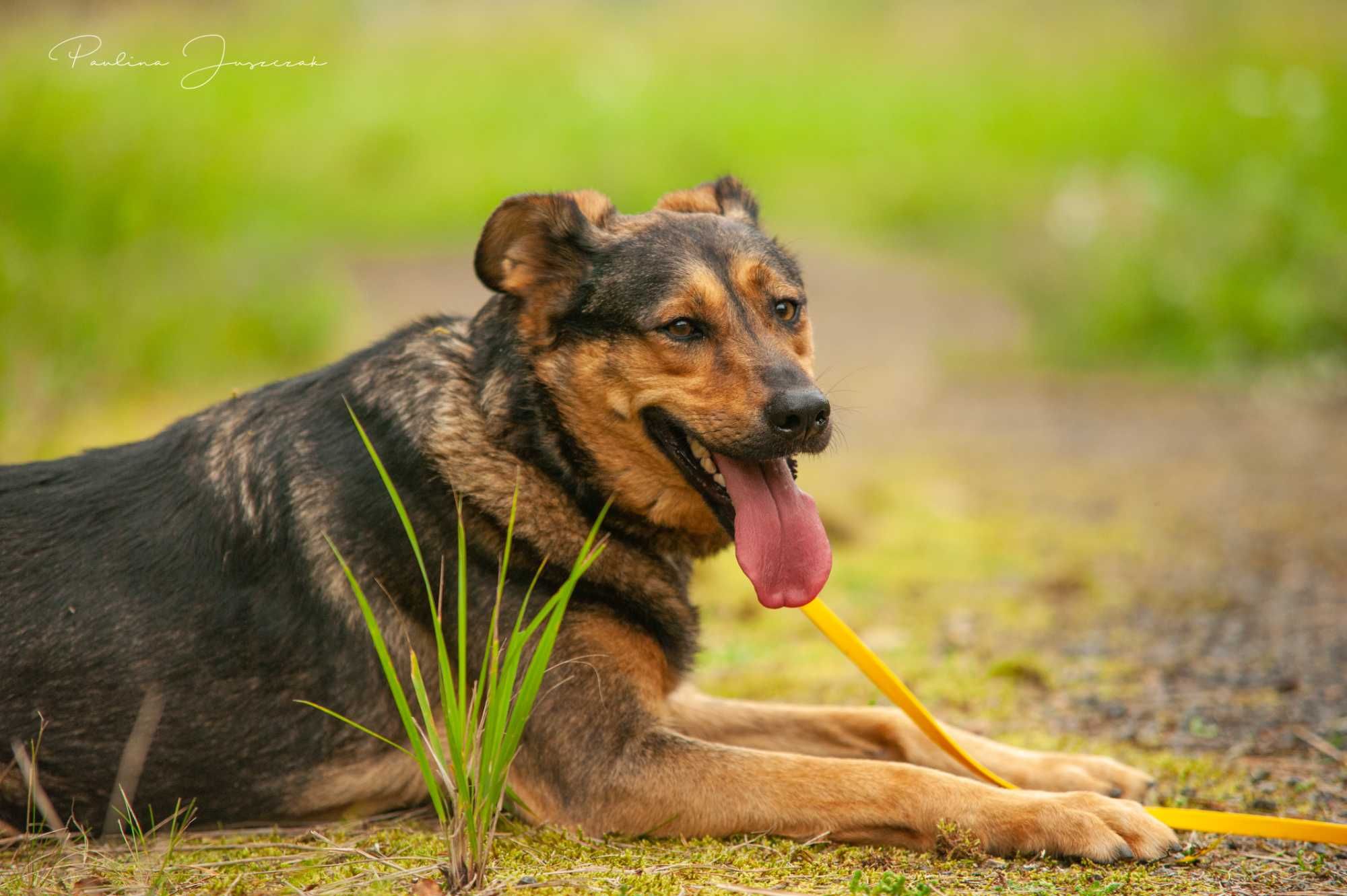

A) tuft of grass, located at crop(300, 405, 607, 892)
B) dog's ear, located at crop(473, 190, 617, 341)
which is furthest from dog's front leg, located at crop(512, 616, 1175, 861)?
dog's ear, located at crop(473, 190, 617, 341)

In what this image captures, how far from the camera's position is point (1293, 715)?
4738 mm

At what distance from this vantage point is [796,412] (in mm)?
3643

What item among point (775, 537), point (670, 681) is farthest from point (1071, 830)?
point (670, 681)

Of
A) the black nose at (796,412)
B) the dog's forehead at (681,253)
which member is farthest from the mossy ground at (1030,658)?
the dog's forehead at (681,253)

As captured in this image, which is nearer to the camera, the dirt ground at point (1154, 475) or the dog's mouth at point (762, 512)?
the dog's mouth at point (762, 512)

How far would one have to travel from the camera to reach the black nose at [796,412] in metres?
3.64

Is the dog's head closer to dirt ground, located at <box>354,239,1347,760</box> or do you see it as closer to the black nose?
the black nose

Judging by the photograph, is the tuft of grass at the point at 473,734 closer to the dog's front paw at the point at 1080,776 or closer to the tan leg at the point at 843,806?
the tan leg at the point at 843,806

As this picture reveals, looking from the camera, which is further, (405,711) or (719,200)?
(719,200)

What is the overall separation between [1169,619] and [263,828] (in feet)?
15.0

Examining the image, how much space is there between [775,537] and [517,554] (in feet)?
2.60

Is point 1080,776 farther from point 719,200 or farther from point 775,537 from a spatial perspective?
point 719,200

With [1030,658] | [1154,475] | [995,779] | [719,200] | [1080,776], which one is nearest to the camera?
[995,779]

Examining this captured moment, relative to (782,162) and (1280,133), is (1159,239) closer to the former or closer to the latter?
(1280,133)
